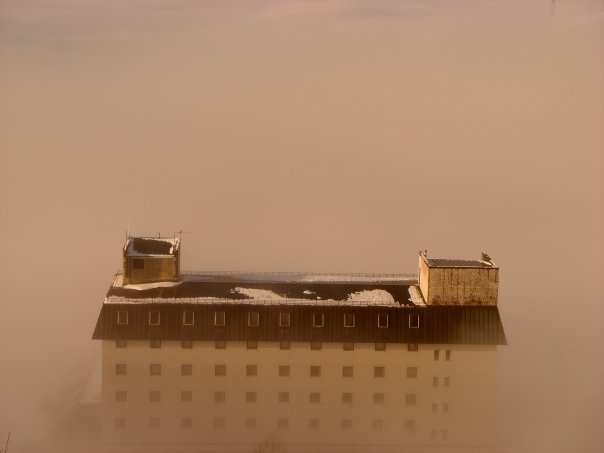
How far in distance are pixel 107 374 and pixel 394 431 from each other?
18136 mm

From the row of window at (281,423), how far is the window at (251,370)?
9.34 ft

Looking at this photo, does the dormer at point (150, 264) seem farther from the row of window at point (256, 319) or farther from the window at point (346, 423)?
the window at point (346, 423)

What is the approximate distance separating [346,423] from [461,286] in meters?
11.2

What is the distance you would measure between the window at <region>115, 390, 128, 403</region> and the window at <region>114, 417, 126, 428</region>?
3.80ft

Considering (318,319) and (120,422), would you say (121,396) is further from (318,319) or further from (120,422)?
(318,319)

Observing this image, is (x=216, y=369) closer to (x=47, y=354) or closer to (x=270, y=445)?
(x=270, y=445)

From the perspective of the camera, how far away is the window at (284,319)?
198ft

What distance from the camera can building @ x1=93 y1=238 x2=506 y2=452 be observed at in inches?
2368

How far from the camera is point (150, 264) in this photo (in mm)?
63438

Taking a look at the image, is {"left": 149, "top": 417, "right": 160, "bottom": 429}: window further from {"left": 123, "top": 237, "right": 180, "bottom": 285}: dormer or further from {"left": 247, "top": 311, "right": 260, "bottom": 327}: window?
{"left": 123, "top": 237, "right": 180, "bottom": 285}: dormer

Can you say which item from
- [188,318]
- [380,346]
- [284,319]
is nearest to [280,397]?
[284,319]

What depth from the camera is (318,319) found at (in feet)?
199

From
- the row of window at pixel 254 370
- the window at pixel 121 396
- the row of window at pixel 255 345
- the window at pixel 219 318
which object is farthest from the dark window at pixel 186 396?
the window at pixel 219 318

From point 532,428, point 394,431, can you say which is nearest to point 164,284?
point 394,431
